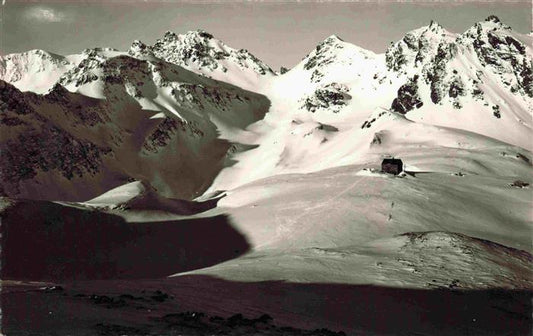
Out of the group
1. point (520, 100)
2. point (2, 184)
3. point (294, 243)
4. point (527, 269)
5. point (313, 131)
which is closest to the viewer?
point (527, 269)

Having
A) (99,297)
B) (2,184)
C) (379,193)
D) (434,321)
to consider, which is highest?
(2,184)

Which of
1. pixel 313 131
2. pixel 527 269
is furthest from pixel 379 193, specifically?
pixel 313 131

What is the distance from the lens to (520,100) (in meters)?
200

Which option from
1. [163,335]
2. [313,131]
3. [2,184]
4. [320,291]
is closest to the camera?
[163,335]

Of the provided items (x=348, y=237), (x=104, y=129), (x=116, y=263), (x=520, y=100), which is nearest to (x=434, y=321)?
(x=348, y=237)

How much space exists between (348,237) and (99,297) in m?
28.3

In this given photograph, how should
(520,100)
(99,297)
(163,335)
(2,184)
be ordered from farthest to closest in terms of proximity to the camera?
1. (520,100)
2. (2,184)
3. (99,297)
4. (163,335)

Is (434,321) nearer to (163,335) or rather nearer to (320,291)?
(320,291)

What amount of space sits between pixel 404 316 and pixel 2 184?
4606 inches

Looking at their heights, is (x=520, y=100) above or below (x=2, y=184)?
above

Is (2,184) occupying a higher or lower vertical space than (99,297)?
higher

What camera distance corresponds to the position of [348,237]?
44.7m

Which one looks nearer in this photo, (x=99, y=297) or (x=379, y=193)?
(x=99, y=297)

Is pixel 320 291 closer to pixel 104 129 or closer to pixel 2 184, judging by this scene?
pixel 2 184
